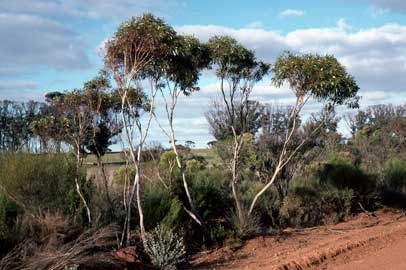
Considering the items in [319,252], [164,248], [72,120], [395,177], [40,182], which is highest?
[72,120]

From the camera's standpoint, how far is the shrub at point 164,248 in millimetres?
13273

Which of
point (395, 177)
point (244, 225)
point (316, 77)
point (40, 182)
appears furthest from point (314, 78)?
point (395, 177)

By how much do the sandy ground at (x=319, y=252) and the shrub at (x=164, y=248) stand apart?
0.60 metres

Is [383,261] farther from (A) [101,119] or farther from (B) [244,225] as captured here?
(A) [101,119]

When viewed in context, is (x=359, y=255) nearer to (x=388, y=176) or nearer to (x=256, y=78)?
(x=256, y=78)

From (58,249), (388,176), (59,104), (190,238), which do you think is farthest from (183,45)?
(388,176)

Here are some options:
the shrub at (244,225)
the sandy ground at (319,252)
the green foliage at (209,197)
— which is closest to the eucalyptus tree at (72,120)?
the green foliage at (209,197)

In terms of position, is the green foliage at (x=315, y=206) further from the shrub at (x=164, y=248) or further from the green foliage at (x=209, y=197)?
the shrub at (x=164, y=248)

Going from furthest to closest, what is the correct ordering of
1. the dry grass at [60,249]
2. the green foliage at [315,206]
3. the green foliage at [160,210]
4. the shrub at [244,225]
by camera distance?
the green foliage at [315,206], the shrub at [244,225], the green foliage at [160,210], the dry grass at [60,249]

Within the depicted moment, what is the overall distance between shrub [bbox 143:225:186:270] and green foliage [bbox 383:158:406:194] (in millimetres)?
17700

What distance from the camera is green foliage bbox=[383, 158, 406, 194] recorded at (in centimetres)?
2952

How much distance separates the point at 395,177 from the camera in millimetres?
30062

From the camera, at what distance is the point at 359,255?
583 inches

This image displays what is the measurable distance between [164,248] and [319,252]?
3.74 meters
